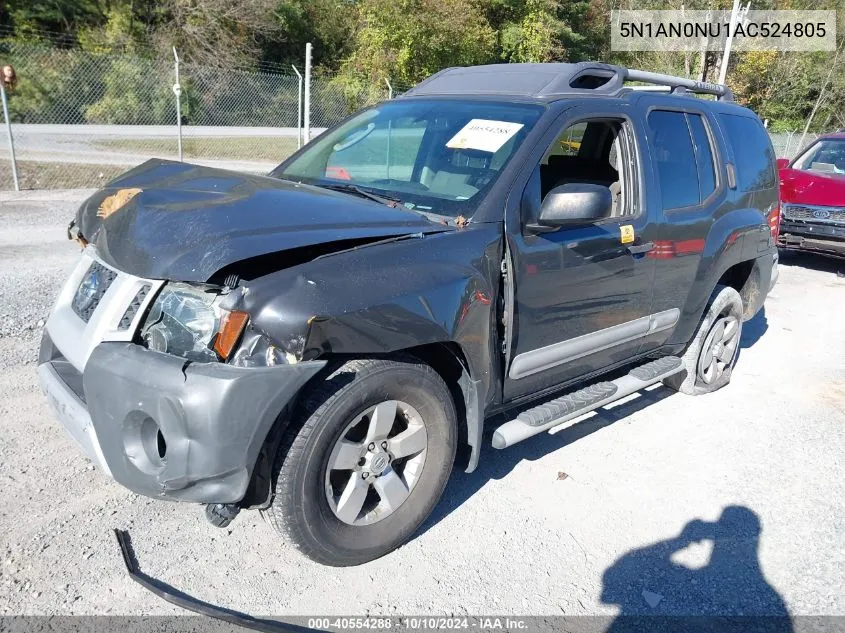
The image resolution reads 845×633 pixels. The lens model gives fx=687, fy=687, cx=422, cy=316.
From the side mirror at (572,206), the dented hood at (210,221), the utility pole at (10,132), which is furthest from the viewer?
the utility pole at (10,132)

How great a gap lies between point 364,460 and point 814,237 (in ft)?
28.3

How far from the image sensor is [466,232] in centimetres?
302

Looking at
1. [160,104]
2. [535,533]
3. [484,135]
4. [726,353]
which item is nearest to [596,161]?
[484,135]

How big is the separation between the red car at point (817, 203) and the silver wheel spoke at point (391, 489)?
8032 millimetres

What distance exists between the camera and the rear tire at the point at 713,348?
486 cm

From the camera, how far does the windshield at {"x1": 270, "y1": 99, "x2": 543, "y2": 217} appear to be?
10.9ft

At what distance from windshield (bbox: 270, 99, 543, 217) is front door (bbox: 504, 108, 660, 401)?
0.80ft

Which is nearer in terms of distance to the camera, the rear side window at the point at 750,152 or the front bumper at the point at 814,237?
the rear side window at the point at 750,152

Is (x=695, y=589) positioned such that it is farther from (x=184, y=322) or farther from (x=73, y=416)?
(x=73, y=416)

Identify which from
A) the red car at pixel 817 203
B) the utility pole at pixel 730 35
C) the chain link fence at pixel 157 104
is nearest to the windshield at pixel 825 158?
the red car at pixel 817 203

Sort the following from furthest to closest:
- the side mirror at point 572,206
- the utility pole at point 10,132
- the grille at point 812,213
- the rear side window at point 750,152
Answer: the utility pole at point 10,132, the grille at point 812,213, the rear side window at point 750,152, the side mirror at point 572,206

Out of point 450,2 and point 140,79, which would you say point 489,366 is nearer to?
point 140,79

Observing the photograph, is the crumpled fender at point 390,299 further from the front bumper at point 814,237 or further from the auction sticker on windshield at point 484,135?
the front bumper at point 814,237

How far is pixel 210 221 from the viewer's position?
8.41 feet
